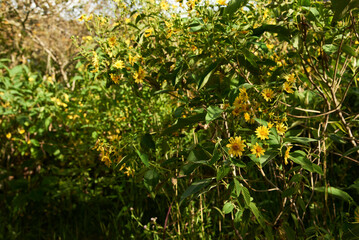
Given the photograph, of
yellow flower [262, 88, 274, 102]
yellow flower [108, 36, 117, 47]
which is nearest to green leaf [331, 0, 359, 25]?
yellow flower [262, 88, 274, 102]

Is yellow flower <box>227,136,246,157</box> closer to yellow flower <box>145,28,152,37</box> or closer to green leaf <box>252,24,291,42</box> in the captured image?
green leaf <box>252,24,291,42</box>

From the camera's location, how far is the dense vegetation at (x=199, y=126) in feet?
3.96

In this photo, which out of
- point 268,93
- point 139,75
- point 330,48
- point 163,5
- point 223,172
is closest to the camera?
point 223,172

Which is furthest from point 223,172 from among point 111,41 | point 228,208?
point 111,41

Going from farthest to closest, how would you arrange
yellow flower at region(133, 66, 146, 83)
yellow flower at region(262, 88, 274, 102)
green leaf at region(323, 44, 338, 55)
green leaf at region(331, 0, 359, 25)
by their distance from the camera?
yellow flower at region(133, 66, 146, 83), green leaf at region(323, 44, 338, 55), yellow flower at region(262, 88, 274, 102), green leaf at region(331, 0, 359, 25)

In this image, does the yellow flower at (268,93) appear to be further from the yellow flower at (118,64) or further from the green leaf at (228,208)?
the yellow flower at (118,64)

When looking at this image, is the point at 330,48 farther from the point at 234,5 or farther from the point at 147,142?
the point at 147,142

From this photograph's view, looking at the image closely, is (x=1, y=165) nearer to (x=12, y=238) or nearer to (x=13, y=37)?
(x=12, y=238)

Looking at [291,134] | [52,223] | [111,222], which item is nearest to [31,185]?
[52,223]

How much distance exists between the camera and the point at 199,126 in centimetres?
161

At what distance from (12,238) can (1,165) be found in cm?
85

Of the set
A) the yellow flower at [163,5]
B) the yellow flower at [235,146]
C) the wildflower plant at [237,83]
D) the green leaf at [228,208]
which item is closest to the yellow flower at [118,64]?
the wildflower plant at [237,83]

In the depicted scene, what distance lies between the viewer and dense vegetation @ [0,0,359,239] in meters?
1.21

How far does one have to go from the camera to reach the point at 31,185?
279 centimetres
